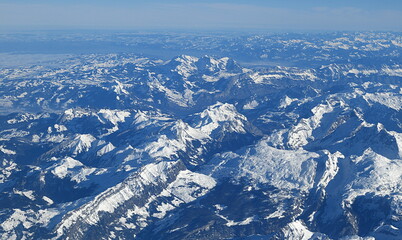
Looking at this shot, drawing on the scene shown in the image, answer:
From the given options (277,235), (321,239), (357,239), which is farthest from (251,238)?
(357,239)

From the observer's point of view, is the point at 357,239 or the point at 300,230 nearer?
the point at 357,239

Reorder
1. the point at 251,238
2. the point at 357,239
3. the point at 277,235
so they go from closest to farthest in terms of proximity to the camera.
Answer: the point at 357,239, the point at 277,235, the point at 251,238

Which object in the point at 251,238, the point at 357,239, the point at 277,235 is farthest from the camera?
the point at 251,238

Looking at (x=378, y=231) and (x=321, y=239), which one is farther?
(x=378, y=231)

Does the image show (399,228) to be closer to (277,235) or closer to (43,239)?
(277,235)

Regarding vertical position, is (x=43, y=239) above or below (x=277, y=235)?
below

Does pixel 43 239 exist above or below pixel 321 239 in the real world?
below

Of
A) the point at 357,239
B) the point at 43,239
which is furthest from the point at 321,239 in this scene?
the point at 43,239

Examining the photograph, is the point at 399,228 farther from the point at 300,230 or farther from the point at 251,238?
the point at 251,238

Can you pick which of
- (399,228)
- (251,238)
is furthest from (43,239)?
(399,228)
